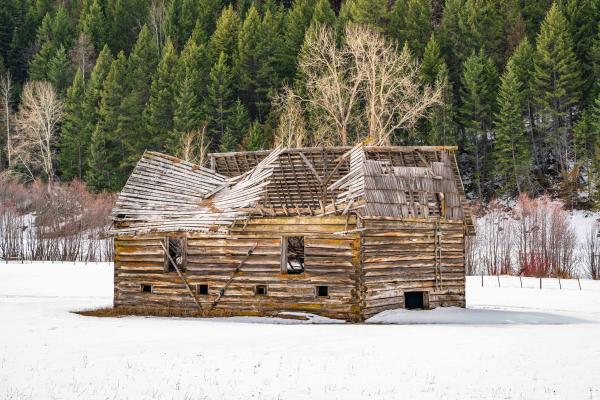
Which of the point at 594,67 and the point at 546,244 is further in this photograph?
the point at 594,67

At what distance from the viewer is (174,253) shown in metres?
31.1

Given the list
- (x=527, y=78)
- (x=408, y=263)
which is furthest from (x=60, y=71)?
(x=408, y=263)

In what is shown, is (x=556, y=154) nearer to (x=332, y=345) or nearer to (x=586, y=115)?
(x=586, y=115)

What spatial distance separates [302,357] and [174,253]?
13.5m

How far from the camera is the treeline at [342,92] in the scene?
6188 cm

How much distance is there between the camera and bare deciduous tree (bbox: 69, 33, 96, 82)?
92812 millimetres

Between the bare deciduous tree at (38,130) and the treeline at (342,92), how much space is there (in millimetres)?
857

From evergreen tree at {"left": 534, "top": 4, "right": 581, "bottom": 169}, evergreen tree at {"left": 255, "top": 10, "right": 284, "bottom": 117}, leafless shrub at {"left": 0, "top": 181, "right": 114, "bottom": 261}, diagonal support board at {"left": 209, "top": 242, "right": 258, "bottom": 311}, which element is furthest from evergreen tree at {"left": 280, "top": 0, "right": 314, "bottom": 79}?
diagonal support board at {"left": 209, "top": 242, "right": 258, "bottom": 311}

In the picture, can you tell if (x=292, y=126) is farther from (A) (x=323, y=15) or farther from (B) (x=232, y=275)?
(B) (x=232, y=275)

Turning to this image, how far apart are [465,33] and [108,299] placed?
4814 centimetres

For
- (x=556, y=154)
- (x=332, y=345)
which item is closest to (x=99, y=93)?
(x=556, y=154)

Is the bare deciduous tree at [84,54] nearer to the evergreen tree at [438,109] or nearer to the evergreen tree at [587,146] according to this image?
the evergreen tree at [438,109]

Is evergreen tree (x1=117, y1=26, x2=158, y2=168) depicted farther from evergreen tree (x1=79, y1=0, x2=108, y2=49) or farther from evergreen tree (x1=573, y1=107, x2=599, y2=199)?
evergreen tree (x1=573, y1=107, x2=599, y2=199)

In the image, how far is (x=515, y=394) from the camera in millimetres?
14891
